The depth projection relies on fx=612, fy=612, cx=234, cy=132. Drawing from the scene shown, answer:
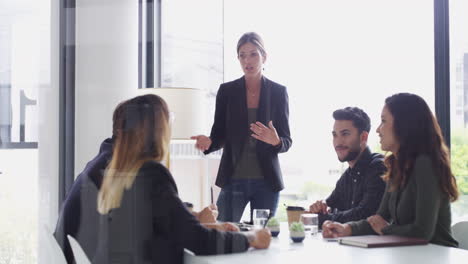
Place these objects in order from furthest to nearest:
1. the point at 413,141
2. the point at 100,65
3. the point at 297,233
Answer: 1. the point at 100,65
2. the point at 413,141
3. the point at 297,233

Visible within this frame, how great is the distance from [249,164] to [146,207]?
3.57ft

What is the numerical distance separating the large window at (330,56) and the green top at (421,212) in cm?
135

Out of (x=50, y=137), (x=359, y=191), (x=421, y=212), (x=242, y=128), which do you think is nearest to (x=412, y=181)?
(x=421, y=212)

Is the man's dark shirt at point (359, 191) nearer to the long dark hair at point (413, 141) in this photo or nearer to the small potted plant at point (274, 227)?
the long dark hair at point (413, 141)

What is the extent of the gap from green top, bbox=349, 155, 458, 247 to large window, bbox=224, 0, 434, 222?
4.44 feet

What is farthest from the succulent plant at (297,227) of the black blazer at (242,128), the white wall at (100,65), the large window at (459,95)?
the large window at (459,95)

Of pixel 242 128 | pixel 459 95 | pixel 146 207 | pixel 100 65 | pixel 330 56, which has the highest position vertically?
pixel 330 56

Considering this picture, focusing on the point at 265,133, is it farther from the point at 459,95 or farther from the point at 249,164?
the point at 459,95

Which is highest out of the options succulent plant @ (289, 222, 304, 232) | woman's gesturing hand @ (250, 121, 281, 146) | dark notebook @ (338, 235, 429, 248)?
woman's gesturing hand @ (250, 121, 281, 146)

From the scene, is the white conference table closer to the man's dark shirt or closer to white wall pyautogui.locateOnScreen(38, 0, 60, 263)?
the man's dark shirt

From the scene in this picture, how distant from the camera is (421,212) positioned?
2.28 meters

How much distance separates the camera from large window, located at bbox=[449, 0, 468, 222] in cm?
376

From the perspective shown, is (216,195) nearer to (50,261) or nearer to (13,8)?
(50,261)

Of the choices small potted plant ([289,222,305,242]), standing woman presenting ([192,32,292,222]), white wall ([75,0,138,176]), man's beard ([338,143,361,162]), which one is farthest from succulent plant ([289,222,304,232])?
white wall ([75,0,138,176])
